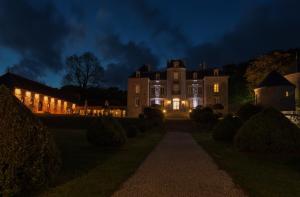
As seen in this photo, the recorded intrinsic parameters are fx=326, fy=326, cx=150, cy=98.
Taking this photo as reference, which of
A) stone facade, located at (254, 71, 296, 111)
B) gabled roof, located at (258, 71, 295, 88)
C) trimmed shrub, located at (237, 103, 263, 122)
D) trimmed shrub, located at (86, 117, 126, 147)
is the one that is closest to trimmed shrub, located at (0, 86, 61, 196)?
trimmed shrub, located at (86, 117, 126, 147)

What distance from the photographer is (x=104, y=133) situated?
591 inches

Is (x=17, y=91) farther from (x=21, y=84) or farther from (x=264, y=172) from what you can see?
(x=264, y=172)

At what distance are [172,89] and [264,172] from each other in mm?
45017

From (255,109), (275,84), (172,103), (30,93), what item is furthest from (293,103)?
(30,93)

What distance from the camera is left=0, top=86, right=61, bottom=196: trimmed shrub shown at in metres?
5.98

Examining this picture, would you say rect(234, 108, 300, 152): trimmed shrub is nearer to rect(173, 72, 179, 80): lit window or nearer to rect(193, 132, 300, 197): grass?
rect(193, 132, 300, 197): grass

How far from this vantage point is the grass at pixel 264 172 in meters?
7.56

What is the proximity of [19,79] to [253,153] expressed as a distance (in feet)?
115

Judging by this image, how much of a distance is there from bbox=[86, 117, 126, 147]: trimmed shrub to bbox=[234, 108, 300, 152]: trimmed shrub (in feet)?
18.4

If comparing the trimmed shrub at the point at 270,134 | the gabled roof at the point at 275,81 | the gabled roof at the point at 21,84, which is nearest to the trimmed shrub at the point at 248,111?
the gabled roof at the point at 275,81

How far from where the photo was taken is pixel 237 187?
773cm

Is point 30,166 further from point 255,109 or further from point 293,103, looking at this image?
point 293,103

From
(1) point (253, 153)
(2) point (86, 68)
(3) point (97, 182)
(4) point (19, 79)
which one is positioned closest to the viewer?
(3) point (97, 182)

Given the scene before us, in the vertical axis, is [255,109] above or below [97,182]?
above
